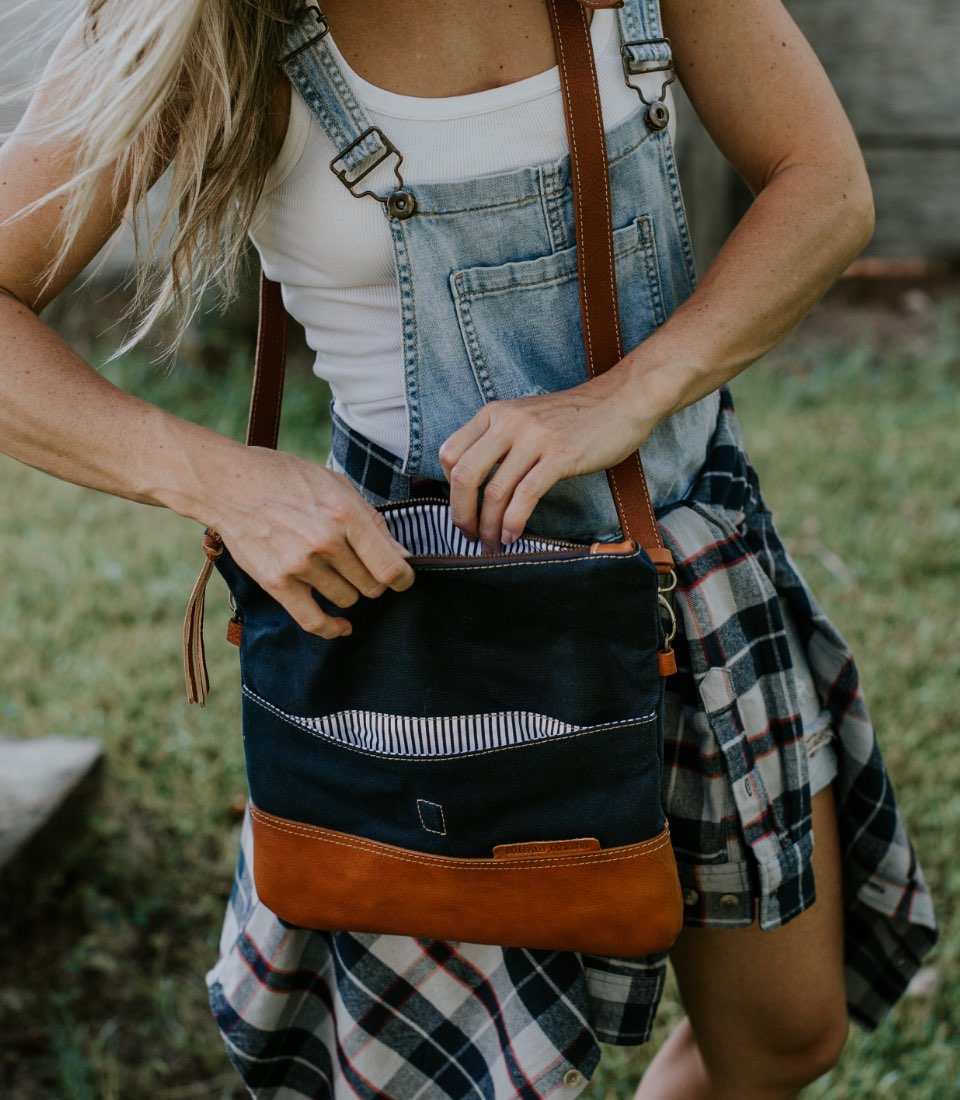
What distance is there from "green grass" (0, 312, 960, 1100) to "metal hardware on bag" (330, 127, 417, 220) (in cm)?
152

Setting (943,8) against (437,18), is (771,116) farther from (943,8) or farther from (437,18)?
(943,8)

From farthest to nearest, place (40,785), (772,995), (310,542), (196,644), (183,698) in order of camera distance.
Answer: (183,698) → (40,785) → (772,995) → (196,644) → (310,542)

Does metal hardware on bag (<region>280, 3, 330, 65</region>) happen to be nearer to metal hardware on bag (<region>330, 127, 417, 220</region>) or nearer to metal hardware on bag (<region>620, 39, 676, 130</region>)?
metal hardware on bag (<region>330, 127, 417, 220</region>)

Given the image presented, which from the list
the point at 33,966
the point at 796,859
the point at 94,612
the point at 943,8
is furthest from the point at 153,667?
the point at 943,8

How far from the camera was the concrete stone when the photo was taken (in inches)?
97.6

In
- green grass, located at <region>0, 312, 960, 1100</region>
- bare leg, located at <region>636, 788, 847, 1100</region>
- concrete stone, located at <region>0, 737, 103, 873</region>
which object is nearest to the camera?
bare leg, located at <region>636, 788, 847, 1100</region>

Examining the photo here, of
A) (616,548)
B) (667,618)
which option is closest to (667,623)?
(667,618)

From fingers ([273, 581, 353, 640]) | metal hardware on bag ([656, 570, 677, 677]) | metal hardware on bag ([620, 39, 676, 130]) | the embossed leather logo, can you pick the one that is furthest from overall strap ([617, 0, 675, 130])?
the embossed leather logo

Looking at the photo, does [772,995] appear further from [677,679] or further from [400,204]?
[400,204]

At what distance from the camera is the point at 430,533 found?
51.2 inches

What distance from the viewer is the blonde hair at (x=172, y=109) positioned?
1.12 meters

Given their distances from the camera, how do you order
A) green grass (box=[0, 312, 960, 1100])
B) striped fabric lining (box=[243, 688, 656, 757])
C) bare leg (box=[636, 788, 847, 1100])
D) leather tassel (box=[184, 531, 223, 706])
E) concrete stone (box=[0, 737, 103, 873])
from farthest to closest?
concrete stone (box=[0, 737, 103, 873]) < green grass (box=[0, 312, 960, 1100]) < bare leg (box=[636, 788, 847, 1100]) < leather tassel (box=[184, 531, 223, 706]) < striped fabric lining (box=[243, 688, 656, 757])

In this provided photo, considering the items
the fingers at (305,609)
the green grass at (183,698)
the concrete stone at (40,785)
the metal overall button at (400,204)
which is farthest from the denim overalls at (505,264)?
the concrete stone at (40,785)

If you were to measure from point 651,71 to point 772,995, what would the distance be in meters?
1.06
